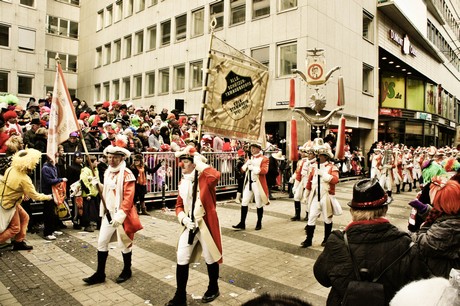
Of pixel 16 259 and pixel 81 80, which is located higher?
pixel 81 80

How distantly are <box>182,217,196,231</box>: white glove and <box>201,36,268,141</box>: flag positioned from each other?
1156mm

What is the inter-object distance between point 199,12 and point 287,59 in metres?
8.93

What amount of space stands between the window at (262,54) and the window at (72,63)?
77.0ft

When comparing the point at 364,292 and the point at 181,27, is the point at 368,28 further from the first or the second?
the point at 364,292

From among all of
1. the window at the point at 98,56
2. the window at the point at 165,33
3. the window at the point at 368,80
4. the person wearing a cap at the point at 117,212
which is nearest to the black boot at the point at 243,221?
the person wearing a cap at the point at 117,212

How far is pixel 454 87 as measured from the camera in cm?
5503

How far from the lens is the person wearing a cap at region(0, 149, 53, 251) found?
21.5ft

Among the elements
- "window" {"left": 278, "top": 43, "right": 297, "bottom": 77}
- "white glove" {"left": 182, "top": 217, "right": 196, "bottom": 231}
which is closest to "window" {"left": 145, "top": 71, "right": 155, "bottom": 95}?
"window" {"left": 278, "top": 43, "right": 297, "bottom": 77}

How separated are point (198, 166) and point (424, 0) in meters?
39.7

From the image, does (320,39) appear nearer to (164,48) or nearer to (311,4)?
(311,4)

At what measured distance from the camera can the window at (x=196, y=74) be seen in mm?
26641

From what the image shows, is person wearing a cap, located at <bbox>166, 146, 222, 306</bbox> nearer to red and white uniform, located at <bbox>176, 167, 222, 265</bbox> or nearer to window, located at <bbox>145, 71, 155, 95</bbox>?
red and white uniform, located at <bbox>176, 167, 222, 265</bbox>

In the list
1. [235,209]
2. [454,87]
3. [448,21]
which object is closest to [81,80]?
[235,209]

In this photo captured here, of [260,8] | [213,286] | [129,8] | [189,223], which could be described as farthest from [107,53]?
[213,286]
